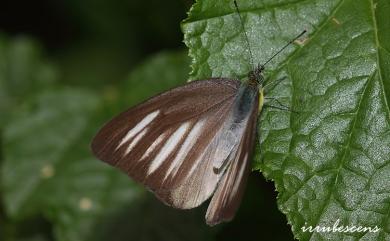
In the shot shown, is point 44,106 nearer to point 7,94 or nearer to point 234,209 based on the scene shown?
point 7,94

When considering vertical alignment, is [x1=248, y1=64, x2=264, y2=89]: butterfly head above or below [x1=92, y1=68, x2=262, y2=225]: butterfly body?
above

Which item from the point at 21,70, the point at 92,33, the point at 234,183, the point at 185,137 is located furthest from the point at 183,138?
the point at 92,33

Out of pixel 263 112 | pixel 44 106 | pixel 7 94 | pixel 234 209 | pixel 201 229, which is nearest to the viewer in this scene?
pixel 234 209

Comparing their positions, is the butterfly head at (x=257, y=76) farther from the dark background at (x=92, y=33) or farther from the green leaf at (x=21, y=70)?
the green leaf at (x=21, y=70)

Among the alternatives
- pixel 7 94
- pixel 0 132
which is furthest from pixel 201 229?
pixel 7 94

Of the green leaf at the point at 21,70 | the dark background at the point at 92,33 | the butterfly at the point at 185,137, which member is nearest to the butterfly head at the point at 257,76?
the butterfly at the point at 185,137

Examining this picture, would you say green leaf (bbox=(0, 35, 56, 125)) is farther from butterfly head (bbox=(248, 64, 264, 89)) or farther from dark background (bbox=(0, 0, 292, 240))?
butterfly head (bbox=(248, 64, 264, 89))

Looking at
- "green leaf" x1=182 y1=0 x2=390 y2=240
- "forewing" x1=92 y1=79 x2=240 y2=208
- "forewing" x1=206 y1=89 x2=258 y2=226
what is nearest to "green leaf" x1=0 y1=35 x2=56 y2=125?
"forewing" x1=92 y1=79 x2=240 y2=208
